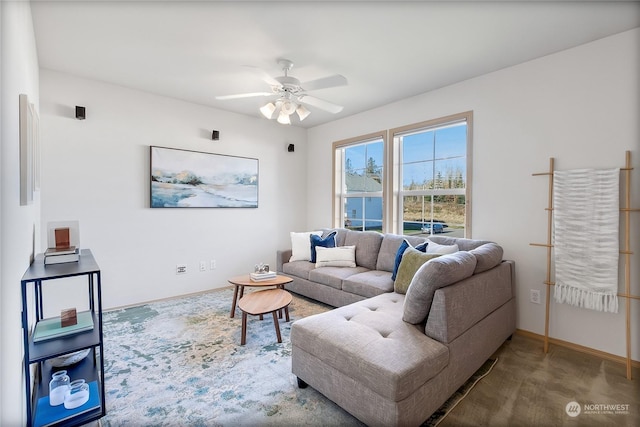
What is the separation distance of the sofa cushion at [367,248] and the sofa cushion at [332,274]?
0.11 metres

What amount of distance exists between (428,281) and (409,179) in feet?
7.64

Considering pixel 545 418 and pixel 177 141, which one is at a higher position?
pixel 177 141

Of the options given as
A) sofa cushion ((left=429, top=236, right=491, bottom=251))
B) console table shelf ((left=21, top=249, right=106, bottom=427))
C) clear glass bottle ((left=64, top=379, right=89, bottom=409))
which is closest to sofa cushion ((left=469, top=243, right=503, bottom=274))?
sofa cushion ((left=429, top=236, right=491, bottom=251))

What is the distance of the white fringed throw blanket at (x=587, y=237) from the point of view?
7.62 feet

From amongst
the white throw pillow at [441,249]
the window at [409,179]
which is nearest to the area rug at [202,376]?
the white throw pillow at [441,249]

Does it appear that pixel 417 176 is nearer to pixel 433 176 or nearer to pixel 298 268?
pixel 433 176

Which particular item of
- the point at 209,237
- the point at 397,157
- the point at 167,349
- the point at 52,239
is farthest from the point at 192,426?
the point at 397,157

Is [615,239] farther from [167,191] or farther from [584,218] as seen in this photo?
[167,191]

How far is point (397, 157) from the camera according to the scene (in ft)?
13.2

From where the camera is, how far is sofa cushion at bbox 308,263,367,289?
3.37 metres

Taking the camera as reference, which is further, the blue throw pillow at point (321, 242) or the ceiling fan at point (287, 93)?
the blue throw pillow at point (321, 242)

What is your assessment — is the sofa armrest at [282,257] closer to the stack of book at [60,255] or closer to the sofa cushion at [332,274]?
the sofa cushion at [332,274]

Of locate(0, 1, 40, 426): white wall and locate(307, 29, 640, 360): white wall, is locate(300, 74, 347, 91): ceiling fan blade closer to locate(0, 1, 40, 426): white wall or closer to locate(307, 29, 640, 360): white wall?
locate(307, 29, 640, 360): white wall

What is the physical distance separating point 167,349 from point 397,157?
338 cm
